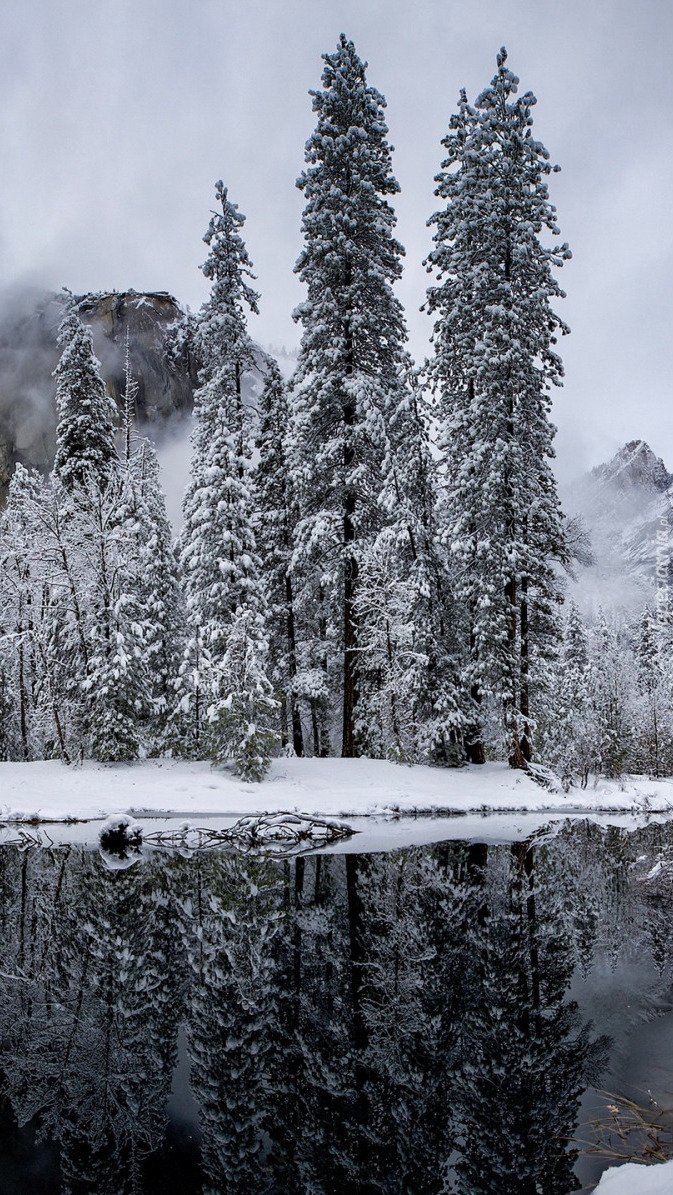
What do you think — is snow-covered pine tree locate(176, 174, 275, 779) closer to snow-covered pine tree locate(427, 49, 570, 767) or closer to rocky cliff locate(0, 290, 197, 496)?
snow-covered pine tree locate(427, 49, 570, 767)

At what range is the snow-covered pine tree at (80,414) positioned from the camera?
29359mm

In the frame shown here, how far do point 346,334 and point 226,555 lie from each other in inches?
334

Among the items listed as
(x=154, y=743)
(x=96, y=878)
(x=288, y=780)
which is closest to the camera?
(x=96, y=878)

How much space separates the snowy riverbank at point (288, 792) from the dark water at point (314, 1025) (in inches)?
235

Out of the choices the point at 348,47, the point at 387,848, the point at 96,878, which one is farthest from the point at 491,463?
the point at 96,878

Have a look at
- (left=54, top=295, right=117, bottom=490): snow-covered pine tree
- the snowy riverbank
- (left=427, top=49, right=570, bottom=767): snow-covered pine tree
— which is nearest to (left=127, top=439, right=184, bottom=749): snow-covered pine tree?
(left=54, top=295, right=117, bottom=490): snow-covered pine tree

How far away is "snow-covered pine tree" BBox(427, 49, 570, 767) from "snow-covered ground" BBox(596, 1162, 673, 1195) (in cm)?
1818

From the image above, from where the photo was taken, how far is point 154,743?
27.8 m

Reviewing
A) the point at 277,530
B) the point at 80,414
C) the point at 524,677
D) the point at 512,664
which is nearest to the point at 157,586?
the point at 277,530

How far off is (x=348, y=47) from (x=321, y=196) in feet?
15.7

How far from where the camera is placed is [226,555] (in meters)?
24.8

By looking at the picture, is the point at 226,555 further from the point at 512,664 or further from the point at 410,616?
the point at 512,664

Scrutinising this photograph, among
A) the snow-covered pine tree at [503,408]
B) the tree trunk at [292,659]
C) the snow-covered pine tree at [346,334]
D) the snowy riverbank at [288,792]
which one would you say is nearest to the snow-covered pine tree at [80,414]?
the tree trunk at [292,659]

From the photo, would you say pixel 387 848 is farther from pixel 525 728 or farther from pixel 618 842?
pixel 525 728
